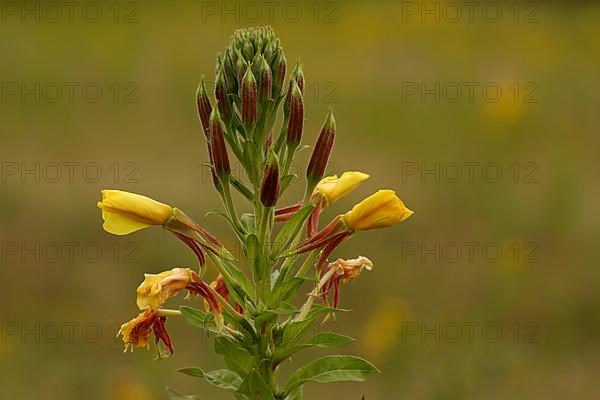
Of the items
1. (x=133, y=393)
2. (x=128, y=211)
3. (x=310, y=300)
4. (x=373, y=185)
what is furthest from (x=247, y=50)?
(x=373, y=185)

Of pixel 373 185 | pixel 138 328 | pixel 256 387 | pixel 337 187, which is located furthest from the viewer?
pixel 373 185

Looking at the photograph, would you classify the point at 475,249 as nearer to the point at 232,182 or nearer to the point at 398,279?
the point at 398,279

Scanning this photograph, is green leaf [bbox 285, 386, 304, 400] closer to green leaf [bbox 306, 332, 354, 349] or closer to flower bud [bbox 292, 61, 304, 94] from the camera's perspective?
green leaf [bbox 306, 332, 354, 349]

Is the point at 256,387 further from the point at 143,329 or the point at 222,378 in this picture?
the point at 143,329

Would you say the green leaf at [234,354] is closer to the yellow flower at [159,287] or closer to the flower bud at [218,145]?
the yellow flower at [159,287]

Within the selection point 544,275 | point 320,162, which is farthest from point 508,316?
point 320,162

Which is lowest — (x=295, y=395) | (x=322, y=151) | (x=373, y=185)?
(x=373, y=185)
